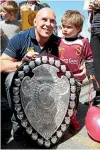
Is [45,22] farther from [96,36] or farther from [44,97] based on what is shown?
[96,36]

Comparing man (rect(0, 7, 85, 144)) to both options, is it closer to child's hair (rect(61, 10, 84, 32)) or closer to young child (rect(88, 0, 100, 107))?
child's hair (rect(61, 10, 84, 32))

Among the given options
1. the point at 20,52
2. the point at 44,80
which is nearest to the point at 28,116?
the point at 44,80

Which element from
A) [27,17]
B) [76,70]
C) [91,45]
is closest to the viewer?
[76,70]

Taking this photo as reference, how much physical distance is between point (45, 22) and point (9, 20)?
1412mm

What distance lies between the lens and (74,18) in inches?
132

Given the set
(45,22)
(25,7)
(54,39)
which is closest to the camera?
(45,22)

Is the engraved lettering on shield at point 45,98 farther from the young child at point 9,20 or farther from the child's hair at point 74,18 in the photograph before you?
the young child at point 9,20

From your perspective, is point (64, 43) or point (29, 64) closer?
point (29, 64)

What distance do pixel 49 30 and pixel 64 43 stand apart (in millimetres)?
432

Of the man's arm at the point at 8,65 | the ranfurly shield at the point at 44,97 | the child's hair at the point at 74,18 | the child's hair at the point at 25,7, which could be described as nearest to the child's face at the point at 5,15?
the child's hair at the point at 25,7

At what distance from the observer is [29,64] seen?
266 centimetres

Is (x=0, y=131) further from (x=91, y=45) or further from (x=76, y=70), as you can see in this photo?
(x=91, y=45)

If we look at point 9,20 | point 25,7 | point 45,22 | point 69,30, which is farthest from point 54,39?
point 25,7

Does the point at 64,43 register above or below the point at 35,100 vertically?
above
